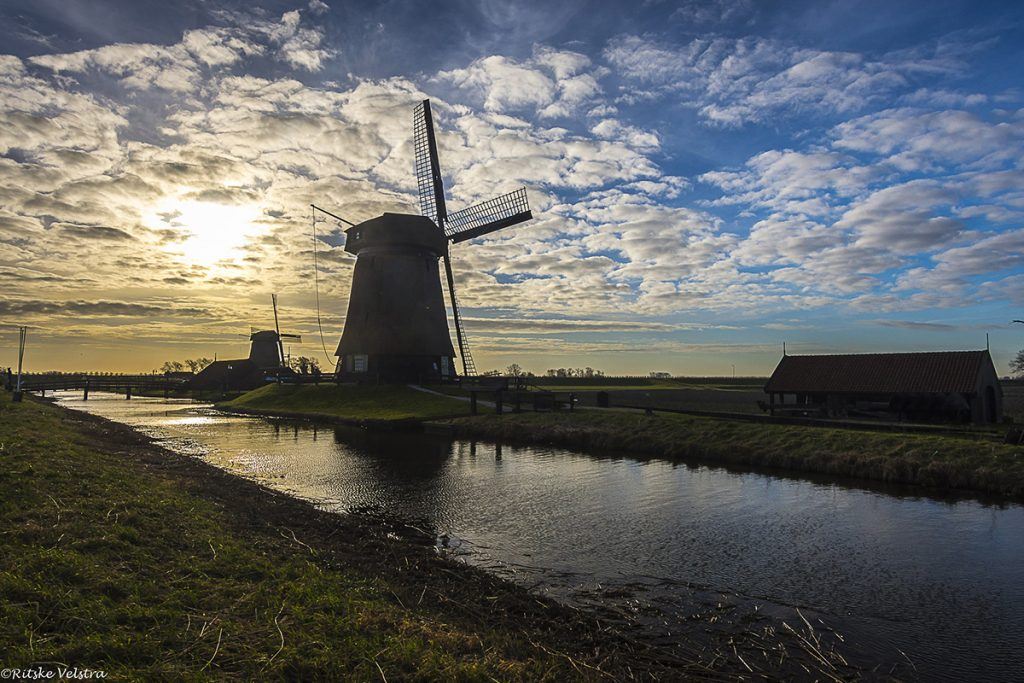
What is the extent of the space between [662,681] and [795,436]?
773 inches

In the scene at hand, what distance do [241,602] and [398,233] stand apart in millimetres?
41319

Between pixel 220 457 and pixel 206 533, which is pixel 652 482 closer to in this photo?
pixel 206 533

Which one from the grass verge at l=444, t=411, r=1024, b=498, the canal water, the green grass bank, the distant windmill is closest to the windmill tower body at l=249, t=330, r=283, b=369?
the distant windmill

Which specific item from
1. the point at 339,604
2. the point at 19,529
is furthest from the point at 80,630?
the point at 19,529

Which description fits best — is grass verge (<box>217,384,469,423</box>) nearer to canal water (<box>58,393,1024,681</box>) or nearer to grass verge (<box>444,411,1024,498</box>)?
grass verge (<box>444,411,1024,498</box>)

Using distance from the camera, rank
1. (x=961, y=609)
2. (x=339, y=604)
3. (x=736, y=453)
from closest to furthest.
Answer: (x=339, y=604) → (x=961, y=609) → (x=736, y=453)

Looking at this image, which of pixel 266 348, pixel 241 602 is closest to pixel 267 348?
pixel 266 348

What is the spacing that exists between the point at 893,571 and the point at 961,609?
5.35ft

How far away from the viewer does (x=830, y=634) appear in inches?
299

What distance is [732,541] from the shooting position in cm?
1186

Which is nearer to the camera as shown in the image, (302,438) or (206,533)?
(206,533)

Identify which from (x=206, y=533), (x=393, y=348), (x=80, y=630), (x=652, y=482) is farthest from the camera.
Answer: (x=393, y=348)

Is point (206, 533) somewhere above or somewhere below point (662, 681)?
above


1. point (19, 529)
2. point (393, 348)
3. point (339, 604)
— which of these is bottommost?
point (339, 604)
